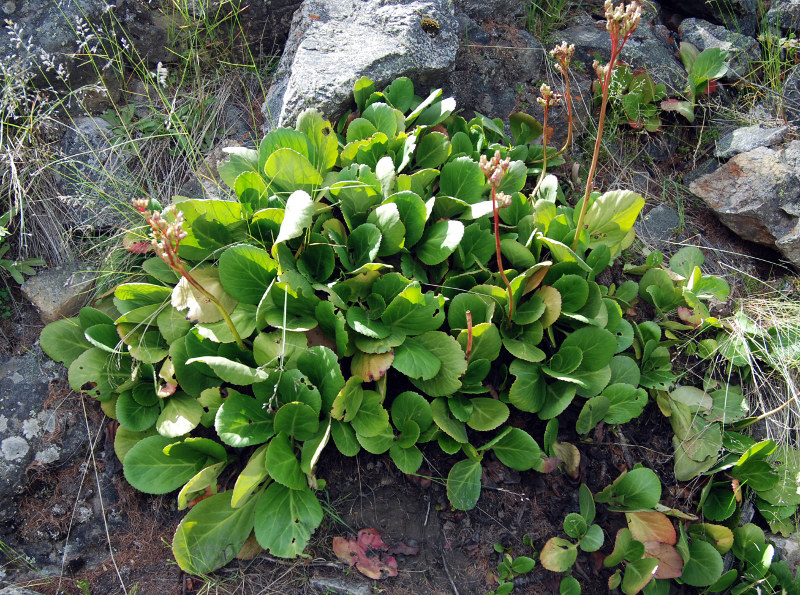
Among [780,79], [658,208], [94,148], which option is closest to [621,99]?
[658,208]

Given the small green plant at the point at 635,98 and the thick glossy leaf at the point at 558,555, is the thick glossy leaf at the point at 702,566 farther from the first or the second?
the small green plant at the point at 635,98

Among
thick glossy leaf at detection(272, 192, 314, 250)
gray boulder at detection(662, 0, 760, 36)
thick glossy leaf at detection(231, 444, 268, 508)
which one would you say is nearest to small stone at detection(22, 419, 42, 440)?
thick glossy leaf at detection(231, 444, 268, 508)

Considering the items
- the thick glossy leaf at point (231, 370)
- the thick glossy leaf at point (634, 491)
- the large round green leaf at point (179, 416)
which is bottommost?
the thick glossy leaf at point (634, 491)

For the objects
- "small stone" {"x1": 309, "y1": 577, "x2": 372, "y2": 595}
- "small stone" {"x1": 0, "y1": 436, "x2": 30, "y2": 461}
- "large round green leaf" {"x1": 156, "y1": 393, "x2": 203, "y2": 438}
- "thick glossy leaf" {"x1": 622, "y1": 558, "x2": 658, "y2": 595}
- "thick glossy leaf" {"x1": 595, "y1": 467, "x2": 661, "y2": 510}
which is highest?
"large round green leaf" {"x1": 156, "y1": 393, "x2": 203, "y2": 438}

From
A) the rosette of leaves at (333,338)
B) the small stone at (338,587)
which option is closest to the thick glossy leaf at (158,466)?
the rosette of leaves at (333,338)

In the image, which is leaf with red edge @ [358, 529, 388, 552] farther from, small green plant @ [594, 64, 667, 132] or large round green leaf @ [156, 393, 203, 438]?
small green plant @ [594, 64, 667, 132]

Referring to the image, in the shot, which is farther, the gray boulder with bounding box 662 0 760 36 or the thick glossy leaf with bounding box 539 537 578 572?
the gray boulder with bounding box 662 0 760 36
